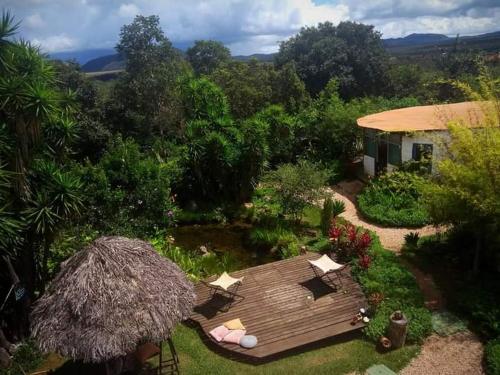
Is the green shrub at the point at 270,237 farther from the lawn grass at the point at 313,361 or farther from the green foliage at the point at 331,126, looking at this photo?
the green foliage at the point at 331,126

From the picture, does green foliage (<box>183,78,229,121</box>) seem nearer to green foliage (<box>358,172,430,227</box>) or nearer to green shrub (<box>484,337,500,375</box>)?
green foliage (<box>358,172,430,227</box>)

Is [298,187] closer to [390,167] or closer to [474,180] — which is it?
[390,167]

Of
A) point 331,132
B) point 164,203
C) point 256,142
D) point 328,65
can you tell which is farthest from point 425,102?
point 164,203

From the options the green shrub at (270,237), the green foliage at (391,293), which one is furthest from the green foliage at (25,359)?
the green shrub at (270,237)

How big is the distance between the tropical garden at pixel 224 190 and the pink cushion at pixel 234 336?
565 millimetres

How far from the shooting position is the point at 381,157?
21.3 m

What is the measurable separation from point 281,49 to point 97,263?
1365 inches

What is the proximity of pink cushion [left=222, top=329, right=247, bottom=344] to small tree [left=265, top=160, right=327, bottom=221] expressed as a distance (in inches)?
300

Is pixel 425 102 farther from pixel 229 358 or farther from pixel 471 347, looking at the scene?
pixel 229 358

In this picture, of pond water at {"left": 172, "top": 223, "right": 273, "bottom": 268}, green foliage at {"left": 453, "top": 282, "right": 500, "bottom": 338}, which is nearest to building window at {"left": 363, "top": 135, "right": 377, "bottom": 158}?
pond water at {"left": 172, "top": 223, "right": 273, "bottom": 268}

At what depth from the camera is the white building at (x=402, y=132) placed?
17969 millimetres

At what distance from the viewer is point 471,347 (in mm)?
9969

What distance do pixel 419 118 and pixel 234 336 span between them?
14933 mm

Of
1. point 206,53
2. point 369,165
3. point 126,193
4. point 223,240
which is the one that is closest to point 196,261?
point 223,240
